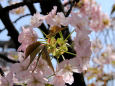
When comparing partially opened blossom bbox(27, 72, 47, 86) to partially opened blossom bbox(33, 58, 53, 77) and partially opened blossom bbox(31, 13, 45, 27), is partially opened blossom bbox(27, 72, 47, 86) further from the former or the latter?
partially opened blossom bbox(31, 13, 45, 27)

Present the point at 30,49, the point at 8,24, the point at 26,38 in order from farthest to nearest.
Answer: the point at 8,24 → the point at 26,38 → the point at 30,49

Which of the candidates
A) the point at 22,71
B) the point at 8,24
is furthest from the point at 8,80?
the point at 8,24

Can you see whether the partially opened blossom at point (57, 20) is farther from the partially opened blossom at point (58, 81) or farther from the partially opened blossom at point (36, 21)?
the partially opened blossom at point (58, 81)

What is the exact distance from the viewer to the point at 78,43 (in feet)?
2.25

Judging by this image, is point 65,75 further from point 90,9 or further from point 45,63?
point 90,9

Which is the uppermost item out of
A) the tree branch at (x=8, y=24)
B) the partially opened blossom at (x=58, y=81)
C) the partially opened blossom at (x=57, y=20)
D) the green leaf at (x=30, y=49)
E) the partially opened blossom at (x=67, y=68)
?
the tree branch at (x=8, y=24)

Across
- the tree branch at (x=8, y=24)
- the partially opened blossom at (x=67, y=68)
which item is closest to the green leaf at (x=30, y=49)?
the partially opened blossom at (x=67, y=68)

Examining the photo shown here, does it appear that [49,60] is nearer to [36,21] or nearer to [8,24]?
[36,21]

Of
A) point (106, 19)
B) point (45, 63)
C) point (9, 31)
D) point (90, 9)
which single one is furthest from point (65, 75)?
point (106, 19)

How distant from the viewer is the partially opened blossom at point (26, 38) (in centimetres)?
76

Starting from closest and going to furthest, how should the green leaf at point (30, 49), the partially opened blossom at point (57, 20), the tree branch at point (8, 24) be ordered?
the green leaf at point (30, 49), the partially opened blossom at point (57, 20), the tree branch at point (8, 24)

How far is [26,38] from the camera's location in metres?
0.78

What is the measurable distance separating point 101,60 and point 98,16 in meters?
0.89

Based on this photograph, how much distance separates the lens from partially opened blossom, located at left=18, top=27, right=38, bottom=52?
2.49ft
